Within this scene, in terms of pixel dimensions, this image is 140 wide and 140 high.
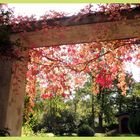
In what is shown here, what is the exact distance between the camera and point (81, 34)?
258 inches

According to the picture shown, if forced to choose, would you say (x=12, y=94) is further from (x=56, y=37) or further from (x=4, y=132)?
(x=56, y=37)

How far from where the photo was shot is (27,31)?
6723mm

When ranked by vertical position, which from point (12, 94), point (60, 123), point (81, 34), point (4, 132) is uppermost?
point (81, 34)

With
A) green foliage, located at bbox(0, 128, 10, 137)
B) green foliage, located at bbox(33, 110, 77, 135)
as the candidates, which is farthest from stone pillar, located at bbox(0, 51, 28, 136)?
green foliage, located at bbox(33, 110, 77, 135)

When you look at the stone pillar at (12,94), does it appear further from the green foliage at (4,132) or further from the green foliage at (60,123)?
the green foliage at (60,123)

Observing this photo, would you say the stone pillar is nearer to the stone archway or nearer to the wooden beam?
the stone archway

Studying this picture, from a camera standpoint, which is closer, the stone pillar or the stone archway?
the stone archway

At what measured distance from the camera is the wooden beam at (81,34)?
6207 millimetres

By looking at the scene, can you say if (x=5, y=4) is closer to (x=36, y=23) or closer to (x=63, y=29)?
(x=36, y=23)

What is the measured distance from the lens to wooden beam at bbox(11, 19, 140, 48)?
6207mm

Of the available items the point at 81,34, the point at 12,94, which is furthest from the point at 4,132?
the point at 81,34

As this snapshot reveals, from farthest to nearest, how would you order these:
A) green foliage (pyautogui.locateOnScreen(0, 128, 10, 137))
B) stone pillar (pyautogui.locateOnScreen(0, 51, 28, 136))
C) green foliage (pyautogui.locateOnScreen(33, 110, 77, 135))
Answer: green foliage (pyautogui.locateOnScreen(33, 110, 77, 135)) → stone pillar (pyautogui.locateOnScreen(0, 51, 28, 136)) → green foliage (pyautogui.locateOnScreen(0, 128, 10, 137))

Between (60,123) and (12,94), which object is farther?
(60,123)

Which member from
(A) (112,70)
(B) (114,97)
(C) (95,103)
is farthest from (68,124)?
(A) (112,70)
